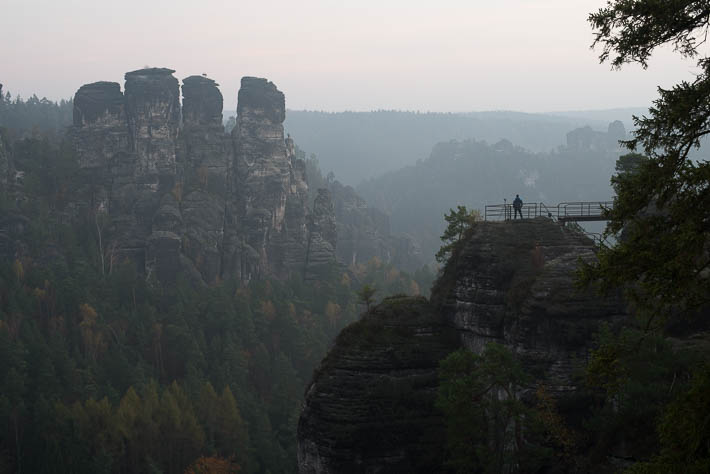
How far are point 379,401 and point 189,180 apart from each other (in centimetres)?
10313

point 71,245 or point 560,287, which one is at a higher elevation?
point 560,287

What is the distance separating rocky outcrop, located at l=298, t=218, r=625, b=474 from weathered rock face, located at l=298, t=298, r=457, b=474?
5cm

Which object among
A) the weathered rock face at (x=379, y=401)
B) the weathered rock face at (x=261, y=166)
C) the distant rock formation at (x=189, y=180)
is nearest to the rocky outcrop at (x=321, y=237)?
the distant rock formation at (x=189, y=180)

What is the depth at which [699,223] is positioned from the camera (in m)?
11.5

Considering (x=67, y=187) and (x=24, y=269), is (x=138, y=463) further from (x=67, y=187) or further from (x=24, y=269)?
(x=67, y=187)

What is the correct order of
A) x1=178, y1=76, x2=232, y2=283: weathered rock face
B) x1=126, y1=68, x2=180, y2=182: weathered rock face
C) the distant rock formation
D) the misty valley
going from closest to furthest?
the misty valley, the distant rock formation, x1=178, y1=76, x2=232, y2=283: weathered rock face, x1=126, y1=68, x2=180, y2=182: weathered rock face

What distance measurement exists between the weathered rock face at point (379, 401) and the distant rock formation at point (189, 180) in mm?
84442

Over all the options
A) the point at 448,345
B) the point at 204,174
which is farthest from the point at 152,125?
the point at 448,345

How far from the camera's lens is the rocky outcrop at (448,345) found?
125 feet

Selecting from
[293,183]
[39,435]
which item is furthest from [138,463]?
[293,183]

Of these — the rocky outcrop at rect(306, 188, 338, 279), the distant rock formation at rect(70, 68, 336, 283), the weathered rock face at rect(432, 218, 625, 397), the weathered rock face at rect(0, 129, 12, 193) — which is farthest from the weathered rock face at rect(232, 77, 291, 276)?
the weathered rock face at rect(432, 218, 625, 397)

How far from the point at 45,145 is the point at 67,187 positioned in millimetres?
12070

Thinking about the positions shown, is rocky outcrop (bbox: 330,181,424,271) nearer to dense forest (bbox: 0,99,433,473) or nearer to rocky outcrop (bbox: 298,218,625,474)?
dense forest (bbox: 0,99,433,473)

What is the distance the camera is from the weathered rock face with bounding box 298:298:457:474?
40.8 meters
